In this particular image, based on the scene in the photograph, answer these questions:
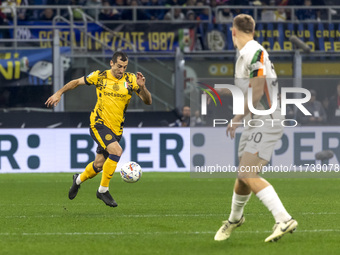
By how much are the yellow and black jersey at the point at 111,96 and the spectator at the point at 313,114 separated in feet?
25.1

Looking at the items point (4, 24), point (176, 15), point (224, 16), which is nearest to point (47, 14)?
point (4, 24)

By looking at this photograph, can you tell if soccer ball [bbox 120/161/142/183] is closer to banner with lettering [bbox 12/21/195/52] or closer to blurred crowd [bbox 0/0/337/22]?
banner with lettering [bbox 12/21/195/52]

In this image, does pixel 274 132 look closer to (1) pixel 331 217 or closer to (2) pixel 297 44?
(1) pixel 331 217

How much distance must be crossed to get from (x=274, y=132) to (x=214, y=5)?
54.6 feet

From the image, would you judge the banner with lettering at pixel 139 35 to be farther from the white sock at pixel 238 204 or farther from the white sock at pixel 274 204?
the white sock at pixel 274 204

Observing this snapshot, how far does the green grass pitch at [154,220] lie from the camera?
25.4 feet

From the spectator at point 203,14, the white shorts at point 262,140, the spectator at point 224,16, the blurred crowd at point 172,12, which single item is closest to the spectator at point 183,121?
the blurred crowd at point 172,12

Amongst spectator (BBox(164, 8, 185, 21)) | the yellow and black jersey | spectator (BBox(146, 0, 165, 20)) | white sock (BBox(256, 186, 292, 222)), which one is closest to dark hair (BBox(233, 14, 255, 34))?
white sock (BBox(256, 186, 292, 222))

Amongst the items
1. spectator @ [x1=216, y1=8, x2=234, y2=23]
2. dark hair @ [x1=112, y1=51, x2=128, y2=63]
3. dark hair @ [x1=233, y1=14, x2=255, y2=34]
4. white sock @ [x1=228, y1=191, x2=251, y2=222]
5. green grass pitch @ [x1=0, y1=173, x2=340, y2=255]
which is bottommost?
green grass pitch @ [x1=0, y1=173, x2=340, y2=255]

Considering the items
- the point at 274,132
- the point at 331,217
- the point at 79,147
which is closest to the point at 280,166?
the point at 79,147

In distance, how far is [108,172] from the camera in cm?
1130

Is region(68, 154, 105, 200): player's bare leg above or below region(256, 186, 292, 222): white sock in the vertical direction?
below

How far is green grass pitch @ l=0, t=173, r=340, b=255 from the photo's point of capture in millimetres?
7742

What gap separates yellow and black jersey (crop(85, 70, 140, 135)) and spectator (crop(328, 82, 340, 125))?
26.0 feet
